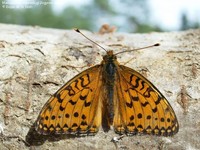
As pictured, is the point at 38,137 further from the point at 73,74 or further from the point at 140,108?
the point at 140,108

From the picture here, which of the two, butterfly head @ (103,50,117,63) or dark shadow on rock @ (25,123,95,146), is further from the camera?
butterfly head @ (103,50,117,63)

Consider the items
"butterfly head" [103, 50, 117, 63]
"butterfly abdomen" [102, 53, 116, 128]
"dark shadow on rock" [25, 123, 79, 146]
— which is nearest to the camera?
"dark shadow on rock" [25, 123, 79, 146]

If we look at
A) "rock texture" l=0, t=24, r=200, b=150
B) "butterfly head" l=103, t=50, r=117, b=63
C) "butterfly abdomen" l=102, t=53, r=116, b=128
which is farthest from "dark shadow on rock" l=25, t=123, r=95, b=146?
"butterfly head" l=103, t=50, r=117, b=63

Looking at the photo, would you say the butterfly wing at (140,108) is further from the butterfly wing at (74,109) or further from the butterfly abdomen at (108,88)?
the butterfly wing at (74,109)

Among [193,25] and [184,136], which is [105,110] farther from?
[193,25]

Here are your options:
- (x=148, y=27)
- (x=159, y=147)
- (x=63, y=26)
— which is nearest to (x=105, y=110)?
(x=159, y=147)

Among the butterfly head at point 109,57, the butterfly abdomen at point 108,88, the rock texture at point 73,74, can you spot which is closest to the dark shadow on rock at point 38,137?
the rock texture at point 73,74

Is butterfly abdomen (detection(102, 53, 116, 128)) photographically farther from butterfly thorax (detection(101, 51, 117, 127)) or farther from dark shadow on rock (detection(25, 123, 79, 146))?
dark shadow on rock (detection(25, 123, 79, 146))

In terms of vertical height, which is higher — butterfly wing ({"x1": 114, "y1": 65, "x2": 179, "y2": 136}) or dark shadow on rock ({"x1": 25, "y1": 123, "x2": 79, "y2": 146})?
butterfly wing ({"x1": 114, "y1": 65, "x2": 179, "y2": 136})
